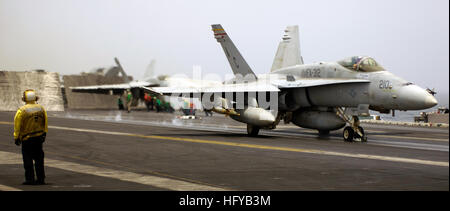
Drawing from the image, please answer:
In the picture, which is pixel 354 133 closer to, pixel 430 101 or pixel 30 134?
pixel 430 101

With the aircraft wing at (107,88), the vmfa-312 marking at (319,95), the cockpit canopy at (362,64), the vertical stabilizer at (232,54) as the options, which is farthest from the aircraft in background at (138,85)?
the cockpit canopy at (362,64)

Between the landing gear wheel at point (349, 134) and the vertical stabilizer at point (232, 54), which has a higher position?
the vertical stabilizer at point (232, 54)

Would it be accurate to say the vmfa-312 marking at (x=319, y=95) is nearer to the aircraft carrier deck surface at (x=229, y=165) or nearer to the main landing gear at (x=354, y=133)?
the main landing gear at (x=354, y=133)

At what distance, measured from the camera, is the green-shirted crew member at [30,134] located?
36.0 feet

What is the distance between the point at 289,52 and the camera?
91.7ft

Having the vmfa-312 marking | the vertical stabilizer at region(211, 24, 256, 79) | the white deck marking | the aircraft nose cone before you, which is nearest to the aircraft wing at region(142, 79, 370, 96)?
the vmfa-312 marking

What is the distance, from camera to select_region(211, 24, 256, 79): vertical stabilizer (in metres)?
27.1

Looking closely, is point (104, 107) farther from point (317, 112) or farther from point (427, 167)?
point (427, 167)

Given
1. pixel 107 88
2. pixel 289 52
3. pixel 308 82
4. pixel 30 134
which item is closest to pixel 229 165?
pixel 30 134

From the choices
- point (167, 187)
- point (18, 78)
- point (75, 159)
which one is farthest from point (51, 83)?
point (167, 187)

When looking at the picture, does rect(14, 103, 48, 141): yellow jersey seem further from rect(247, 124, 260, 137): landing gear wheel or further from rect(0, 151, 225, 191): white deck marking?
rect(247, 124, 260, 137): landing gear wheel

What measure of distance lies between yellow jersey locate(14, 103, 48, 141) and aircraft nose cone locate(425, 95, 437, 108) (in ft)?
42.5

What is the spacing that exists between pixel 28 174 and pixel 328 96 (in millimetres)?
14160
